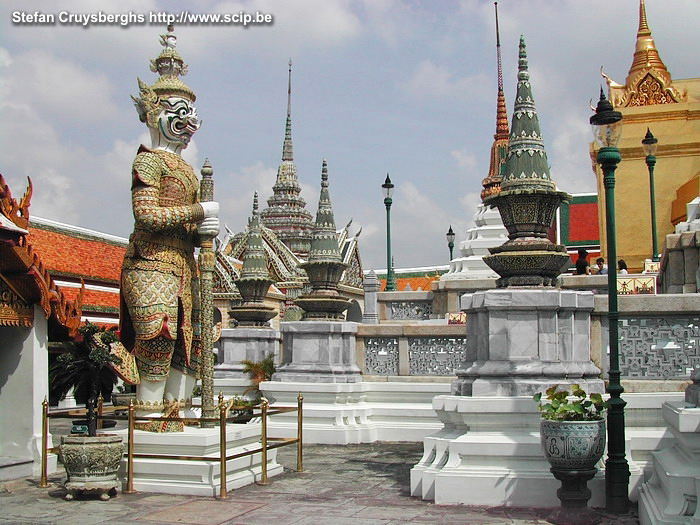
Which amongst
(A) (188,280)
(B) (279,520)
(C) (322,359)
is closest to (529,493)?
(B) (279,520)

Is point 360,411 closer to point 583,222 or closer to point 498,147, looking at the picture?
point 498,147

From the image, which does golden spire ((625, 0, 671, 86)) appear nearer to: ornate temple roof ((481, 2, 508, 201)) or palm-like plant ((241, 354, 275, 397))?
ornate temple roof ((481, 2, 508, 201))

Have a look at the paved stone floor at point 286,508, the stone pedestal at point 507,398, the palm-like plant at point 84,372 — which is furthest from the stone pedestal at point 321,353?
A: the stone pedestal at point 507,398

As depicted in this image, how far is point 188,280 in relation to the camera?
387 inches

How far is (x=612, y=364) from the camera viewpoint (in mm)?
8062

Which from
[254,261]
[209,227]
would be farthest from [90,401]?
[254,261]

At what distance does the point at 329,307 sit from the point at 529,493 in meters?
7.60

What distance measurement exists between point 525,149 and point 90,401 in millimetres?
5831

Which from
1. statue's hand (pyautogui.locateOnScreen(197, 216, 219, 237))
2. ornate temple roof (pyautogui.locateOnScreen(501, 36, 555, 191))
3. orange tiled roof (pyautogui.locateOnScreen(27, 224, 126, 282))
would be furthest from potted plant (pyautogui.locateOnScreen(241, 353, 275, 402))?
orange tiled roof (pyautogui.locateOnScreen(27, 224, 126, 282))

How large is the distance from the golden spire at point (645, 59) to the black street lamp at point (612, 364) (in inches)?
885

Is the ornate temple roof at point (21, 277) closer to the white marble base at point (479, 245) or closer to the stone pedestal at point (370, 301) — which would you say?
the stone pedestal at point (370, 301)

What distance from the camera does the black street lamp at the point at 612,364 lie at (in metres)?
7.75

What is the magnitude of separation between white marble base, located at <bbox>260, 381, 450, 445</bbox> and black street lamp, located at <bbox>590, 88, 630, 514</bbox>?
619cm

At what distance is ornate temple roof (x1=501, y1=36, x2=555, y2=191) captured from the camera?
31.1ft
